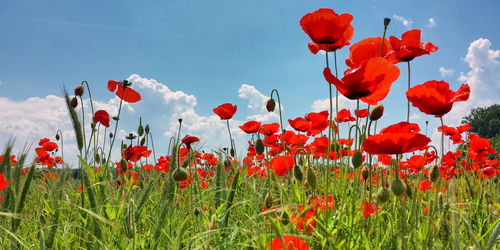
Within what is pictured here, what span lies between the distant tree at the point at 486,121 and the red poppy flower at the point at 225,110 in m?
39.4

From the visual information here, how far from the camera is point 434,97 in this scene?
1383mm

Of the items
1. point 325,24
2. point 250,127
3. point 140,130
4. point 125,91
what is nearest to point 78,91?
point 125,91

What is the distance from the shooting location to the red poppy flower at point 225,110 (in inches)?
97.4

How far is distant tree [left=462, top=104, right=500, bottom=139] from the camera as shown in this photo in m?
35.1

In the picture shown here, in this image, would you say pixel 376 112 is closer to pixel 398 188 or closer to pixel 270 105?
pixel 398 188

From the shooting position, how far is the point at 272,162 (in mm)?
1965

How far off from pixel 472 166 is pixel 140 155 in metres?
3.74

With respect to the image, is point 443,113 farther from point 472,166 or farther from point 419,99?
point 472,166

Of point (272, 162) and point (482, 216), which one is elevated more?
point (272, 162)

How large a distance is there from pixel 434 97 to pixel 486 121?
42.2 m

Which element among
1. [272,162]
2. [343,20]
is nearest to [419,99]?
[343,20]

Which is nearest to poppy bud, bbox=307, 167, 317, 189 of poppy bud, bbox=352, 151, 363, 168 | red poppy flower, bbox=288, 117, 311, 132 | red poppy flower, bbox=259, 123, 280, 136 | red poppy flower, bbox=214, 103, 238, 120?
poppy bud, bbox=352, 151, 363, 168

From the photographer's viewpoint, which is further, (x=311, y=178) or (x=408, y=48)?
(x=408, y=48)

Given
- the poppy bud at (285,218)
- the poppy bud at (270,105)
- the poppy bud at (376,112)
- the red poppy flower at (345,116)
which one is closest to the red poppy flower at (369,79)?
the poppy bud at (376,112)
